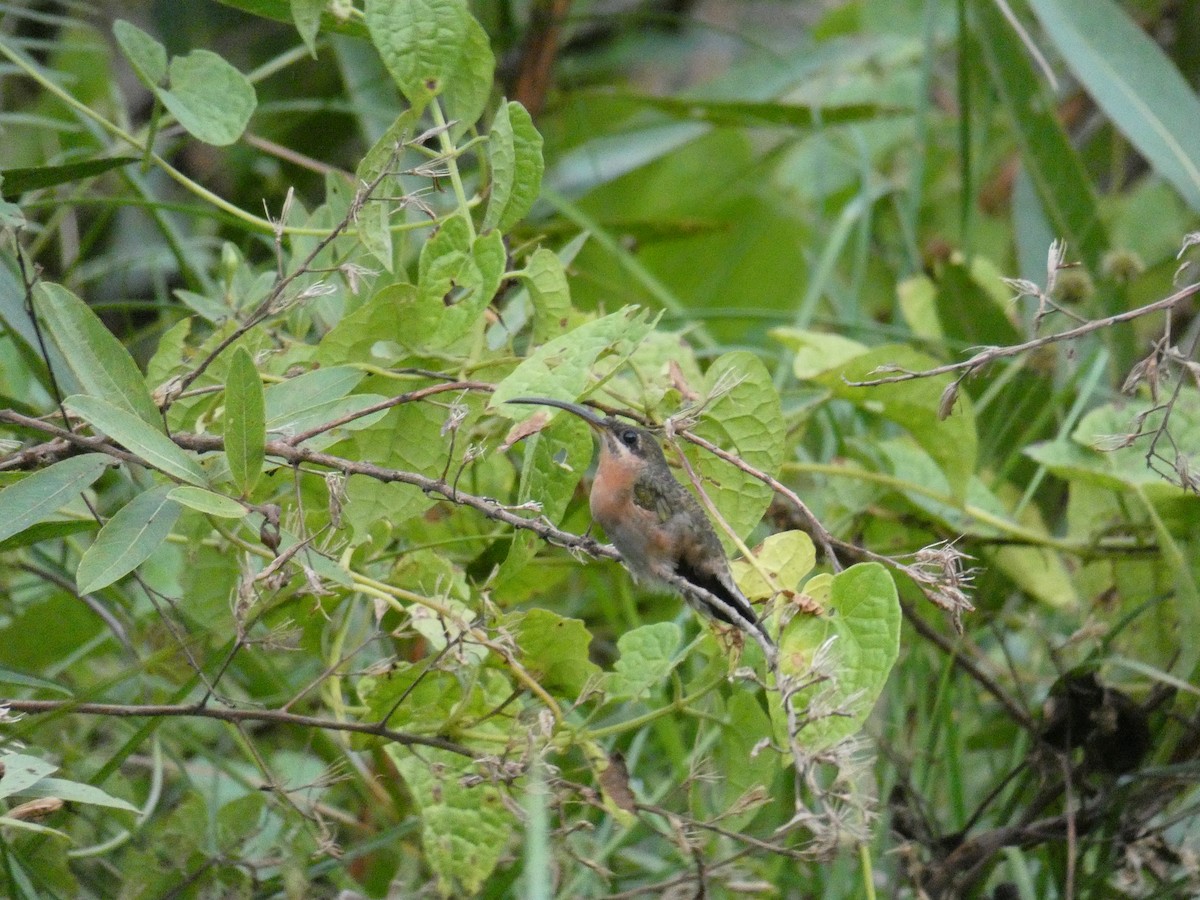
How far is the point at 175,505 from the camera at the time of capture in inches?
58.7

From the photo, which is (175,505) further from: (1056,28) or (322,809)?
(1056,28)

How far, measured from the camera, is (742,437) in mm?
1871

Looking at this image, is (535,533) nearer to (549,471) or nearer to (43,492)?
(549,471)

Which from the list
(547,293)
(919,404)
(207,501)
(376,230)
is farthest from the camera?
(919,404)

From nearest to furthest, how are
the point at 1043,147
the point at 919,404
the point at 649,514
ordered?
the point at 649,514 → the point at 919,404 → the point at 1043,147

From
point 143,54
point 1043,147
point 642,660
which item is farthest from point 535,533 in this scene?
point 1043,147

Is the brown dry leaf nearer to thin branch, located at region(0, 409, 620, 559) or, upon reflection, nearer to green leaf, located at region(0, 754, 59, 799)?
thin branch, located at region(0, 409, 620, 559)

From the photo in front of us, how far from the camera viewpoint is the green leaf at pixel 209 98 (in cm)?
173

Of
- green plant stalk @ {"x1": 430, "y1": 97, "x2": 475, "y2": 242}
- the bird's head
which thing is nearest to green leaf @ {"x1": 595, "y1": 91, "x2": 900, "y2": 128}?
the bird's head

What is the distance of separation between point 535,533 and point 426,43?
0.71 metres

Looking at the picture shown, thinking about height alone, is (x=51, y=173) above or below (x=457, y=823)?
above

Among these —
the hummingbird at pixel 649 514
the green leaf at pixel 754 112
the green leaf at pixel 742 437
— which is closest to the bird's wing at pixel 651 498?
the hummingbird at pixel 649 514

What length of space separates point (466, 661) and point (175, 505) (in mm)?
427

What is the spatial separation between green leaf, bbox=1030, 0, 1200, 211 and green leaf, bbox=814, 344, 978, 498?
1.05 meters
